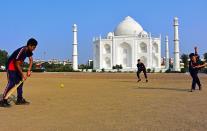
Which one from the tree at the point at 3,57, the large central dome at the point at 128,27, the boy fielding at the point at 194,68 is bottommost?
the boy fielding at the point at 194,68

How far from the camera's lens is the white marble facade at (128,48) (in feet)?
318

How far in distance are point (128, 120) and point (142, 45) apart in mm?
92332

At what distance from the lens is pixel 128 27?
98688mm

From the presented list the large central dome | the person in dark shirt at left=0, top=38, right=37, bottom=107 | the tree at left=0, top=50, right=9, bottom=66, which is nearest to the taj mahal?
the large central dome

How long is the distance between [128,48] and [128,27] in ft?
17.5

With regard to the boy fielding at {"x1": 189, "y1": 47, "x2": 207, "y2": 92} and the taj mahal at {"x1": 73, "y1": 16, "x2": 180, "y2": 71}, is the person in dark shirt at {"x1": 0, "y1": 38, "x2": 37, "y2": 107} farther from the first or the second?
the taj mahal at {"x1": 73, "y1": 16, "x2": 180, "y2": 71}

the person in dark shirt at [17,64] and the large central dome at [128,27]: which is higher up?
the large central dome at [128,27]

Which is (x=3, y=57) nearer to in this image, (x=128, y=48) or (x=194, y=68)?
(x=128, y=48)

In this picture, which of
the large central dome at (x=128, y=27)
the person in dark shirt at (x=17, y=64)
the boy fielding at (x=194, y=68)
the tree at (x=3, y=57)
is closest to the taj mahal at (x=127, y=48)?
the large central dome at (x=128, y=27)

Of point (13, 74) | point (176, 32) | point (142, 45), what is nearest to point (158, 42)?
point (142, 45)

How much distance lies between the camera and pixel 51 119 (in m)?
6.95

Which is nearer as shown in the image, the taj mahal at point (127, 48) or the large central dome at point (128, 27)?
the taj mahal at point (127, 48)

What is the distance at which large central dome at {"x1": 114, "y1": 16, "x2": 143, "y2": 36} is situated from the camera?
98812 millimetres

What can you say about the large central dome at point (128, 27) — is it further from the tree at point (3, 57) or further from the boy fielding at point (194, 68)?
the boy fielding at point (194, 68)
